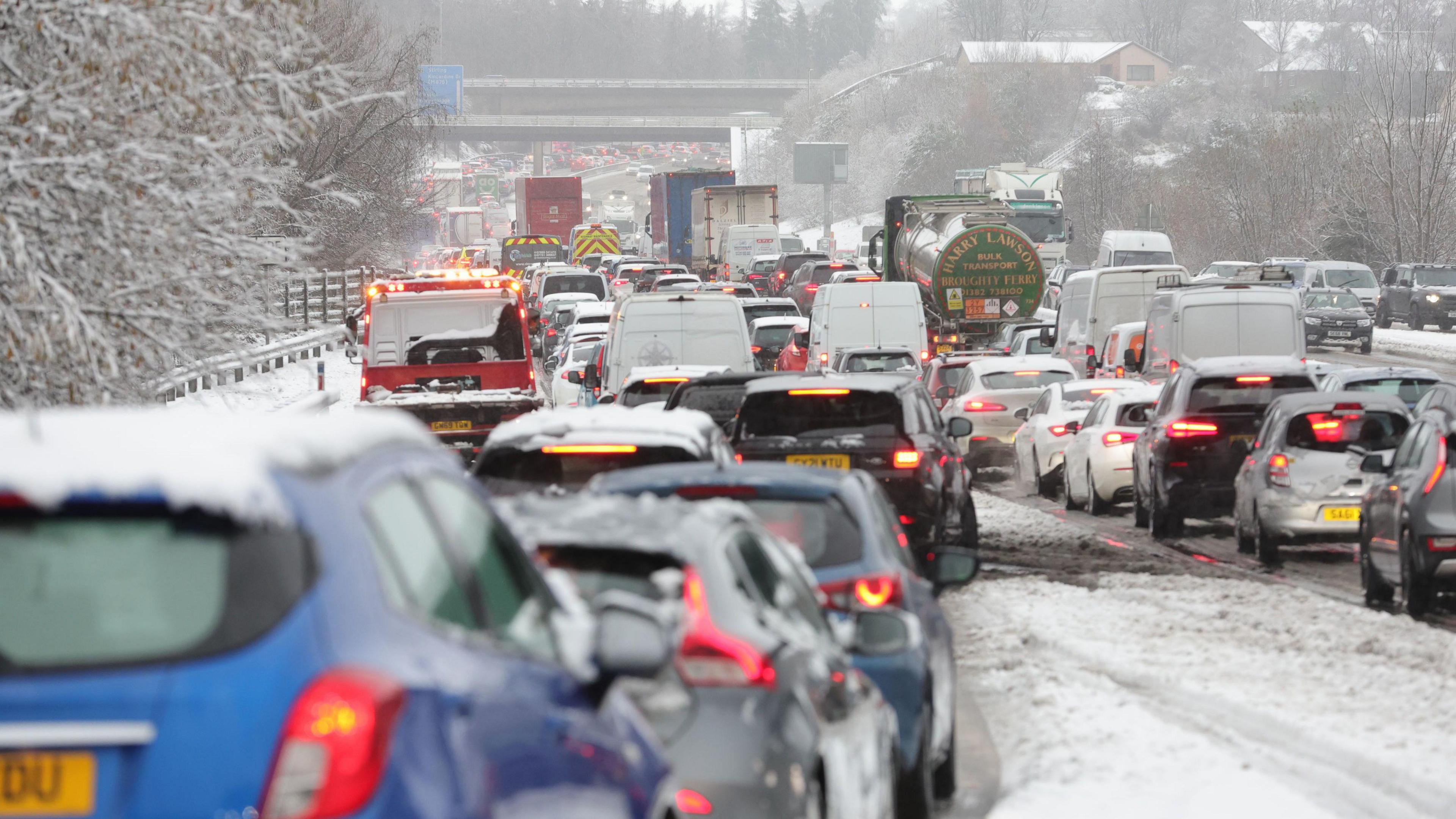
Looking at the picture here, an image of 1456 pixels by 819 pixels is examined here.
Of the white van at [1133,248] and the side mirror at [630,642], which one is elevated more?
the side mirror at [630,642]

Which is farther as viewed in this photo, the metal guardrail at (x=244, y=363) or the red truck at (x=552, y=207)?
the red truck at (x=552, y=207)

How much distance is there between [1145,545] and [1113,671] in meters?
7.39

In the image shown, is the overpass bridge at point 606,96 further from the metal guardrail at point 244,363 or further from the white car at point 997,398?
the white car at point 997,398

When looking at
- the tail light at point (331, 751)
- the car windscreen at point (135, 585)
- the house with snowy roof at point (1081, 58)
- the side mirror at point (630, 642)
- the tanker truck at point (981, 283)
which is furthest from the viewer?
the house with snowy roof at point (1081, 58)

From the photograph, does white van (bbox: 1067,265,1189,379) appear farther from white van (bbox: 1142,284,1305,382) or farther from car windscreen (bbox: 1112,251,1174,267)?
car windscreen (bbox: 1112,251,1174,267)

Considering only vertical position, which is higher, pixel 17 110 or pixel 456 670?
pixel 17 110

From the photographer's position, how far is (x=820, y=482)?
7.62m

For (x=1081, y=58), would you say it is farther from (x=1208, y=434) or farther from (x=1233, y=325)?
(x=1208, y=434)

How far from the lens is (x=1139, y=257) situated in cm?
6028

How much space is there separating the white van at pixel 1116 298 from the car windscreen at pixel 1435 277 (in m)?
24.0

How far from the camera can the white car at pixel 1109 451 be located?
69.1 ft

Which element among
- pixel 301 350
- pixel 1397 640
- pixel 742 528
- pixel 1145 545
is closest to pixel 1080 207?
pixel 301 350

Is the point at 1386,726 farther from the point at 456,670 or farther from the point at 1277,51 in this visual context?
the point at 1277,51

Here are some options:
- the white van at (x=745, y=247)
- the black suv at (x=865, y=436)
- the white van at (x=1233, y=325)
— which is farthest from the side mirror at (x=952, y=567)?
the white van at (x=745, y=247)
